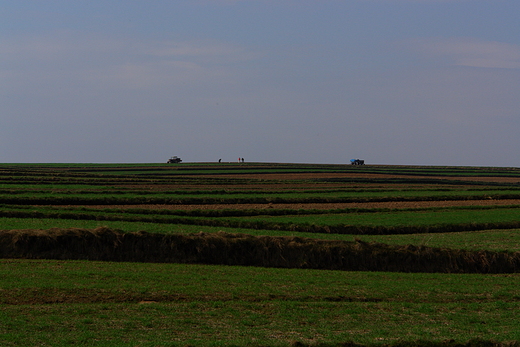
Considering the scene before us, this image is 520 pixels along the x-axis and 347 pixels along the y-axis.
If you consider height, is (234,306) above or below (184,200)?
below

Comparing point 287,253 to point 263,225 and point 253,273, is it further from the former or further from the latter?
point 263,225

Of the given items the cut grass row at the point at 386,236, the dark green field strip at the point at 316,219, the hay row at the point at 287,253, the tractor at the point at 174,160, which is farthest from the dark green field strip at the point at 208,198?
the tractor at the point at 174,160

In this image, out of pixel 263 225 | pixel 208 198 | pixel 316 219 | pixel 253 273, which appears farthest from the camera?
pixel 208 198

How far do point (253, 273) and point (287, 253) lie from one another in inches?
179

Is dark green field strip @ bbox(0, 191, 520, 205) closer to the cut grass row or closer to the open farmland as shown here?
the open farmland

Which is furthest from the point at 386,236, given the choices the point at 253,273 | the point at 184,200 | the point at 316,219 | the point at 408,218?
the point at 184,200

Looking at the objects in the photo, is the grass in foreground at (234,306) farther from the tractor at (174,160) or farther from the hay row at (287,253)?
the tractor at (174,160)

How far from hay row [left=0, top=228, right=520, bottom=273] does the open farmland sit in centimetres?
7

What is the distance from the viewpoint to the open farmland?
63.1ft

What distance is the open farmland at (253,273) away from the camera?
19234mm

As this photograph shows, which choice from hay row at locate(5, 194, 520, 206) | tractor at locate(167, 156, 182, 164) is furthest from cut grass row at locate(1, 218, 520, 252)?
tractor at locate(167, 156, 182, 164)

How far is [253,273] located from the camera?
28.8 metres

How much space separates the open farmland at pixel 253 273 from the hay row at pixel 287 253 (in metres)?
0.07

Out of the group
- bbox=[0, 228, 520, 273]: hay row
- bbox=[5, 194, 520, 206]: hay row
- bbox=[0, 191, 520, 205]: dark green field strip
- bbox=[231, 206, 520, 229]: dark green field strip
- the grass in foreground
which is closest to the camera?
the grass in foreground
